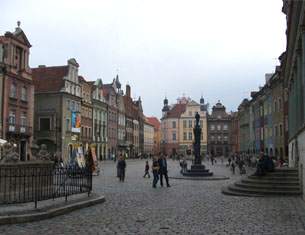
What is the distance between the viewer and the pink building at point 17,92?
136 feet

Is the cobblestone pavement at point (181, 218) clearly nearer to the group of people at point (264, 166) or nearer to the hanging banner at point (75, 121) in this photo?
the group of people at point (264, 166)

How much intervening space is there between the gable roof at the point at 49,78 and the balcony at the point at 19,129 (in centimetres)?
1086

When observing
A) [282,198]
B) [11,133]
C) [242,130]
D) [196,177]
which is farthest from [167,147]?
[282,198]

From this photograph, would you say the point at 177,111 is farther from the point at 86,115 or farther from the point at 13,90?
the point at 13,90

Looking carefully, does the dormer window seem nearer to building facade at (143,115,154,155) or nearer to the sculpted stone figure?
the sculpted stone figure

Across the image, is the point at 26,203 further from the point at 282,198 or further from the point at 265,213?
the point at 282,198

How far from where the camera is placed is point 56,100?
177 ft

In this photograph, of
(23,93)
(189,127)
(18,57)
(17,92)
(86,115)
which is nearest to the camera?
(17,92)

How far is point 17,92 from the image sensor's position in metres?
43.7

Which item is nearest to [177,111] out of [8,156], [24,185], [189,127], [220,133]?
[189,127]

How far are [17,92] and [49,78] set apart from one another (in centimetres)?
1269

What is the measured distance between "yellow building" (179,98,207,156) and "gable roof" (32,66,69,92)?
47.8 metres

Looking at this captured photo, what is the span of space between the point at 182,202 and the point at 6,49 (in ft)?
114

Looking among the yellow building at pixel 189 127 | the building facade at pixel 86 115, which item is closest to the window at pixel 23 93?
the building facade at pixel 86 115
